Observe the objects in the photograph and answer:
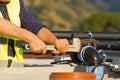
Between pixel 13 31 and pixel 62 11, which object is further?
pixel 62 11

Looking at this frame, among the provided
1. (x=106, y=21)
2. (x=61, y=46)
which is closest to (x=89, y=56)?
(x=61, y=46)

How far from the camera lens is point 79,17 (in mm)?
79438

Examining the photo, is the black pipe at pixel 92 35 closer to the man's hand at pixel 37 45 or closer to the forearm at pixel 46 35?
the forearm at pixel 46 35

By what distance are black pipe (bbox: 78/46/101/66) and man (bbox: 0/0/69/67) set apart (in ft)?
0.55

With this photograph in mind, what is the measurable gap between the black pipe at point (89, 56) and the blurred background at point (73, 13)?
50316 millimetres

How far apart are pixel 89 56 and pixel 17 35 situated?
562mm

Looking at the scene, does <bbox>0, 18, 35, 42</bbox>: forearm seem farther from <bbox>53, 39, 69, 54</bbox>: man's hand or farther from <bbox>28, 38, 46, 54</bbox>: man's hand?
<bbox>53, 39, 69, 54</bbox>: man's hand

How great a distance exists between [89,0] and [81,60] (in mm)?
85545

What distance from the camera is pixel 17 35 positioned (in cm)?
428

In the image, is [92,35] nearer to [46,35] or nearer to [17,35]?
[46,35]

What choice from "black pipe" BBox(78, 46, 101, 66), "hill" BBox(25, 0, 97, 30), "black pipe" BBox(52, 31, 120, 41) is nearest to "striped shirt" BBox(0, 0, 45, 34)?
"black pipe" BBox(78, 46, 101, 66)

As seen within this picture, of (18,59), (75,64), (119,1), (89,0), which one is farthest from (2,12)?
(119,1)

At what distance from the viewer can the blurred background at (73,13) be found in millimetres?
59344

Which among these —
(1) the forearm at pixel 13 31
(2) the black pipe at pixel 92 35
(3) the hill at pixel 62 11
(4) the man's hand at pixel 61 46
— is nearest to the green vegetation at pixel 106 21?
(3) the hill at pixel 62 11
